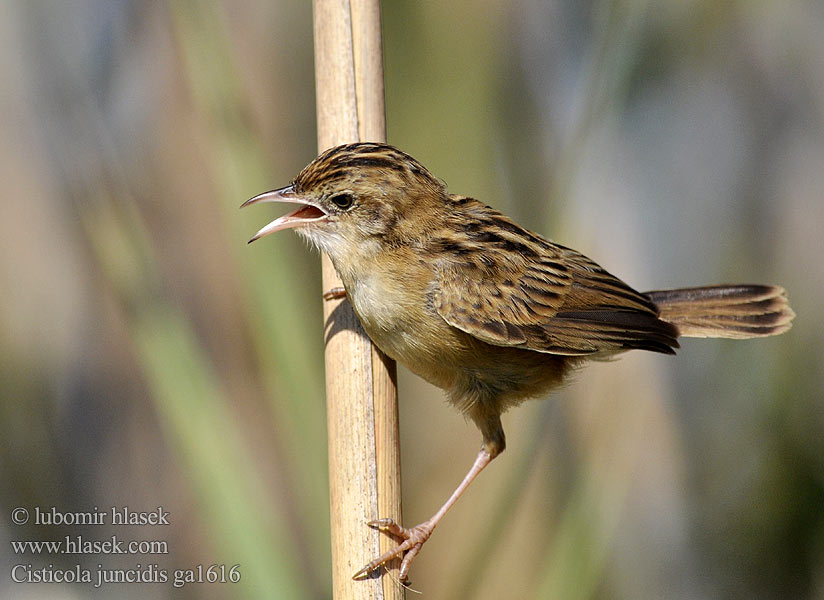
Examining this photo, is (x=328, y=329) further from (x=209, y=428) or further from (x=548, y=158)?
(x=548, y=158)

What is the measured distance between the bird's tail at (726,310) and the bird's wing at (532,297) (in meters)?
0.25

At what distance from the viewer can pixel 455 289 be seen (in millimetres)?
2840

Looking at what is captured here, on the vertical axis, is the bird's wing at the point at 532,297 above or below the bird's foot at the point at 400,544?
above

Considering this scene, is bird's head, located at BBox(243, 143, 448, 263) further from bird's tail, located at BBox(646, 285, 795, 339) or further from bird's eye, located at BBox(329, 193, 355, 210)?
bird's tail, located at BBox(646, 285, 795, 339)

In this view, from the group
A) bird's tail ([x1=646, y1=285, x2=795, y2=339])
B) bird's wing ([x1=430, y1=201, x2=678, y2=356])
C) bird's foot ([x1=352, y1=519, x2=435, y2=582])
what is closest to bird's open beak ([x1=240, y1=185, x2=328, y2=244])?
bird's wing ([x1=430, y1=201, x2=678, y2=356])

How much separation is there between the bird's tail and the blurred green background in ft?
0.95

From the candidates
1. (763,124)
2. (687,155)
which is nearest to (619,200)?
(687,155)

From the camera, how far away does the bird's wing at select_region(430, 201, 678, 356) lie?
2840 mm

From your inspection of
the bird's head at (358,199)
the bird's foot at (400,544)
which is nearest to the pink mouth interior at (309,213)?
the bird's head at (358,199)

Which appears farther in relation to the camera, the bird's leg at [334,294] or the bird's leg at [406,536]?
the bird's leg at [334,294]

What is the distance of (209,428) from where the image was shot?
268 centimetres

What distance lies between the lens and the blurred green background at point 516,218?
3.46m
